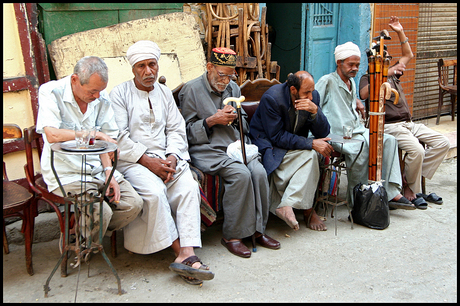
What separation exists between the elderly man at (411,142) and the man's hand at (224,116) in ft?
5.40

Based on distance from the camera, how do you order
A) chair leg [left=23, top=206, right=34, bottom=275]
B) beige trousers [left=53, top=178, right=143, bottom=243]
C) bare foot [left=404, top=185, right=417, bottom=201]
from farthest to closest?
1. bare foot [left=404, top=185, right=417, bottom=201]
2. chair leg [left=23, top=206, right=34, bottom=275]
3. beige trousers [left=53, top=178, right=143, bottom=243]

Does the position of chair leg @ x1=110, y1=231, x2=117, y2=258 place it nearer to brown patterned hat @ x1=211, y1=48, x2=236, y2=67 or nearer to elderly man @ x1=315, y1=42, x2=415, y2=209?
brown patterned hat @ x1=211, y1=48, x2=236, y2=67

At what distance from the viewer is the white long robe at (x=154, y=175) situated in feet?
10.2

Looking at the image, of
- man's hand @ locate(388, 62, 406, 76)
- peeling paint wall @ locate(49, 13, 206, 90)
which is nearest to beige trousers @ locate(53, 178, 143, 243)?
peeling paint wall @ locate(49, 13, 206, 90)

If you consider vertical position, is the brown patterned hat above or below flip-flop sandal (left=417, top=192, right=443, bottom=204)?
above

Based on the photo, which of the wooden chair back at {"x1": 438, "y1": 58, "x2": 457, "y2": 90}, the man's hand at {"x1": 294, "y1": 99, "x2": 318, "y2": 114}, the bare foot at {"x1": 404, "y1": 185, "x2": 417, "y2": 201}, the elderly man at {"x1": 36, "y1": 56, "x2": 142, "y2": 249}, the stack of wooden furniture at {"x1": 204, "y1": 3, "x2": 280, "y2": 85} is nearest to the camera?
the elderly man at {"x1": 36, "y1": 56, "x2": 142, "y2": 249}

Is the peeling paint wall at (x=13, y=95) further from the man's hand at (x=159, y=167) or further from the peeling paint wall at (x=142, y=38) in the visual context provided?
the man's hand at (x=159, y=167)

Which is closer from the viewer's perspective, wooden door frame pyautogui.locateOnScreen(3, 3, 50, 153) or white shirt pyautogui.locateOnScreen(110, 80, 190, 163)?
white shirt pyautogui.locateOnScreen(110, 80, 190, 163)

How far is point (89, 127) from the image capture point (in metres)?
2.71

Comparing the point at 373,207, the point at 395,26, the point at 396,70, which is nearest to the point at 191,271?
the point at 373,207

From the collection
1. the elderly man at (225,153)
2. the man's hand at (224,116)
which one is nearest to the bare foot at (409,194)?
the elderly man at (225,153)

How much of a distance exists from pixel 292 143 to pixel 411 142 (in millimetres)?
1434

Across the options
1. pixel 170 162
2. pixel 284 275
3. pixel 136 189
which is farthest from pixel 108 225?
pixel 284 275

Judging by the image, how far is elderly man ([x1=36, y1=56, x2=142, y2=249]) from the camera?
2.78 metres
